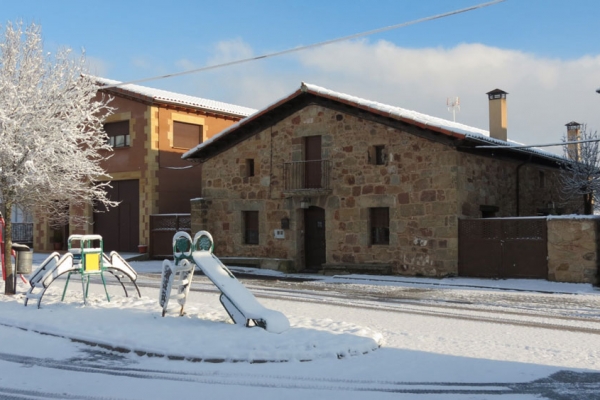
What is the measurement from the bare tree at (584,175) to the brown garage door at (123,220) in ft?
56.0

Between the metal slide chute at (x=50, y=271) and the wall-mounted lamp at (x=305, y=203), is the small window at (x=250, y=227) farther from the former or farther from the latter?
the metal slide chute at (x=50, y=271)

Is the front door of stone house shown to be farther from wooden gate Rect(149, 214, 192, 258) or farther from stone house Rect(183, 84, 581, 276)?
wooden gate Rect(149, 214, 192, 258)

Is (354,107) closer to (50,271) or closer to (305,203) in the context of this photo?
(305,203)

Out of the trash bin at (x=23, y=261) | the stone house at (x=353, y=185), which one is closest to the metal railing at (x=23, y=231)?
the stone house at (x=353, y=185)

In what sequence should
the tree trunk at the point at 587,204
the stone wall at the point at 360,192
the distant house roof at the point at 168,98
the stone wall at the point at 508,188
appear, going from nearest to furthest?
the stone wall at the point at 360,192 < the stone wall at the point at 508,188 < the distant house roof at the point at 168,98 < the tree trunk at the point at 587,204

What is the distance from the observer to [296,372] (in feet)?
22.9

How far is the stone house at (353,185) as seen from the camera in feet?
61.0

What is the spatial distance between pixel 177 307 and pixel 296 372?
420 centimetres

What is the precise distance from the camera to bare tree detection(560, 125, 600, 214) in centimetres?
2616

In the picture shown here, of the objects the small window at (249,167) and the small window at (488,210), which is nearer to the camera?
the small window at (488,210)

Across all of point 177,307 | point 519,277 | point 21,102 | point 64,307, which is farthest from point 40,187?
point 519,277

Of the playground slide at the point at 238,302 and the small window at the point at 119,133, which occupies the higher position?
the small window at the point at 119,133

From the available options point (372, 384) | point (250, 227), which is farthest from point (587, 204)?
point (372, 384)

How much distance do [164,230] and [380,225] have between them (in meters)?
9.15
